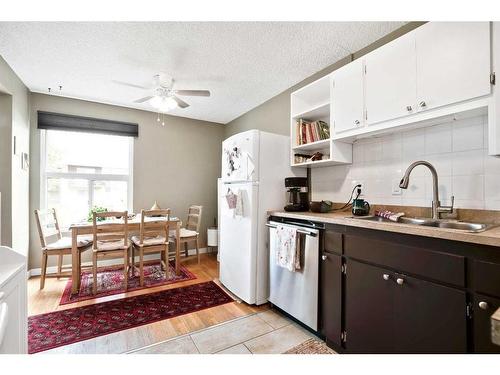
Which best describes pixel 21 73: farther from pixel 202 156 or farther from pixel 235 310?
A: pixel 235 310

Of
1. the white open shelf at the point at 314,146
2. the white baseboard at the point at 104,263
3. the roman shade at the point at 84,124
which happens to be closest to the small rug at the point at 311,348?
the white open shelf at the point at 314,146

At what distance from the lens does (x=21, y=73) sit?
2514mm

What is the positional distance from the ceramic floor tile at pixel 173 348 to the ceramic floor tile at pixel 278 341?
412 millimetres

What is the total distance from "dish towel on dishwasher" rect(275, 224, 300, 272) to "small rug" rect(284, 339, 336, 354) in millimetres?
519

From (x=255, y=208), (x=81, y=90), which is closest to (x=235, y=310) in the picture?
(x=255, y=208)

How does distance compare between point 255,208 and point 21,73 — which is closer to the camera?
point 255,208

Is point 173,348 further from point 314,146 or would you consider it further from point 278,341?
point 314,146

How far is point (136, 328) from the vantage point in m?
1.89

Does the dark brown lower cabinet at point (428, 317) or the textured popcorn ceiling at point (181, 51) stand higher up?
the textured popcorn ceiling at point (181, 51)

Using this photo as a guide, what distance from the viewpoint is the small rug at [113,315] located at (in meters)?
1.77

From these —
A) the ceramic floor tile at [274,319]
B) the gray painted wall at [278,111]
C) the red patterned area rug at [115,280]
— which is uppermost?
the gray painted wall at [278,111]

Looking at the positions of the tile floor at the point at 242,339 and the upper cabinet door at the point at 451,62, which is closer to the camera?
the upper cabinet door at the point at 451,62

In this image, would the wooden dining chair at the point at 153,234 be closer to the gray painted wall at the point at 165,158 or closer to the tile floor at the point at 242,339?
the gray painted wall at the point at 165,158
